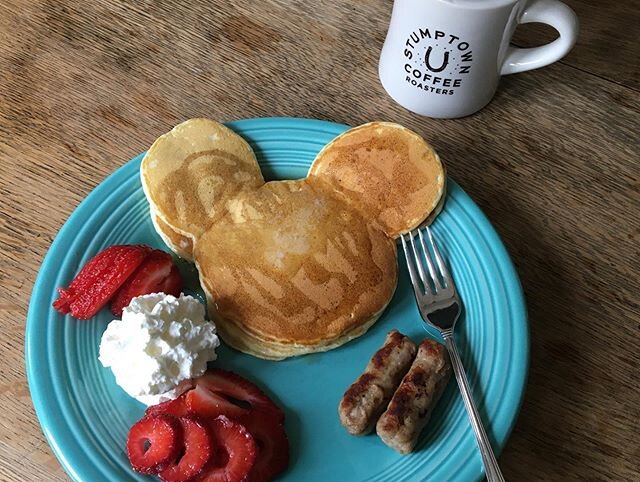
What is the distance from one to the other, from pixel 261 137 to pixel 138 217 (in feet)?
0.80

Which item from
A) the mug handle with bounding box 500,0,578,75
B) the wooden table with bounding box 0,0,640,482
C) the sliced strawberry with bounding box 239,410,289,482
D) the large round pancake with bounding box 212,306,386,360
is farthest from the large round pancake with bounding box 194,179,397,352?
the mug handle with bounding box 500,0,578,75

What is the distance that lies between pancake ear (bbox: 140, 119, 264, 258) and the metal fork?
278 millimetres

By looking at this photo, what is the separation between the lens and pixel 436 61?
3.95 feet

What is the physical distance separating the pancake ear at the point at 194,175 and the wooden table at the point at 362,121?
7.2 inches

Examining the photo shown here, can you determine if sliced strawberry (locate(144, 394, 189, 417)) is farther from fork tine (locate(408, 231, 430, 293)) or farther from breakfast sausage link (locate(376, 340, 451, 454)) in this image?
fork tine (locate(408, 231, 430, 293))

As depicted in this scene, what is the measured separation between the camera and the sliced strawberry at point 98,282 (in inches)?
40.4

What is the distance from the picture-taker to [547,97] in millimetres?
1399

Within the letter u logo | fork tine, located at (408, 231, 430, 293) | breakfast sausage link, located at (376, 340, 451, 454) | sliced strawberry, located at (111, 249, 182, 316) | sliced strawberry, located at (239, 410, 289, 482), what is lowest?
sliced strawberry, located at (239, 410, 289, 482)

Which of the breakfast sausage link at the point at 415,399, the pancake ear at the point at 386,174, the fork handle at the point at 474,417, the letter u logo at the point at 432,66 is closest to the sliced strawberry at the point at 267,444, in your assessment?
the breakfast sausage link at the point at 415,399

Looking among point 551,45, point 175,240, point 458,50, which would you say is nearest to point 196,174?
point 175,240

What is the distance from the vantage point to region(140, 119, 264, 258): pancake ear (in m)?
1.11

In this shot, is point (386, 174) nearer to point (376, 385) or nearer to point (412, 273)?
point (412, 273)

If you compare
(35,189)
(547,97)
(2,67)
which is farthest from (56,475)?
(547,97)

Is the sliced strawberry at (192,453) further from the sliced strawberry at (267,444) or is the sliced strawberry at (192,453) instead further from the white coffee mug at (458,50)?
the white coffee mug at (458,50)
